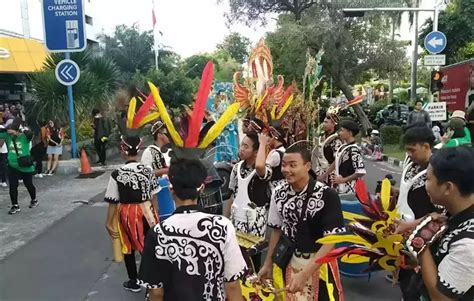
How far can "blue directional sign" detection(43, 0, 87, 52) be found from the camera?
11414 mm

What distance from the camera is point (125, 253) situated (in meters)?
4.59

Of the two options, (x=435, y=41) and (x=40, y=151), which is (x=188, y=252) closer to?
(x=40, y=151)

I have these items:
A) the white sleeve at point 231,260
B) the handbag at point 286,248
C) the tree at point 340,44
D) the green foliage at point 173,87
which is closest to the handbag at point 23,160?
the handbag at point 286,248

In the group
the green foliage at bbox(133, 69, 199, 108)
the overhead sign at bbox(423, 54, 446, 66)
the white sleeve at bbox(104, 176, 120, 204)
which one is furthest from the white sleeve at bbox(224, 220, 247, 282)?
the green foliage at bbox(133, 69, 199, 108)

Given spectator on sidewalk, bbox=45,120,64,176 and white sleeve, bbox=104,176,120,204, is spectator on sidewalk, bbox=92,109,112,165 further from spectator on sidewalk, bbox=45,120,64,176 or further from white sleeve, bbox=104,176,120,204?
white sleeve, bbox=104,176,120,204

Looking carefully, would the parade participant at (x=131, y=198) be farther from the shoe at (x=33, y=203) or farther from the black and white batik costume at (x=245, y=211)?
the shoe at (x=33, y=203)

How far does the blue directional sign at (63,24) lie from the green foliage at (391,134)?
11.1 m

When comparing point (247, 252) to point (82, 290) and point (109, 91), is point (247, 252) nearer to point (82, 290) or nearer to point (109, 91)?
point (82, 290)

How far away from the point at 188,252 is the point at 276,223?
3.25ft

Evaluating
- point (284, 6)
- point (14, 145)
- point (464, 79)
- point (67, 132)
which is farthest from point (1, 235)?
point (284, 6)

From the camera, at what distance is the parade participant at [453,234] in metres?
1.78

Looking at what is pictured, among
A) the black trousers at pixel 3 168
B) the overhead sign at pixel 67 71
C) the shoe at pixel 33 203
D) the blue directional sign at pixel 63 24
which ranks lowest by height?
the shoe at pixel 33 203

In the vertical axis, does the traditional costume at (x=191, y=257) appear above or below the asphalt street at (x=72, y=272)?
above

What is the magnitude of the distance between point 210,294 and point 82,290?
10.3 ft
